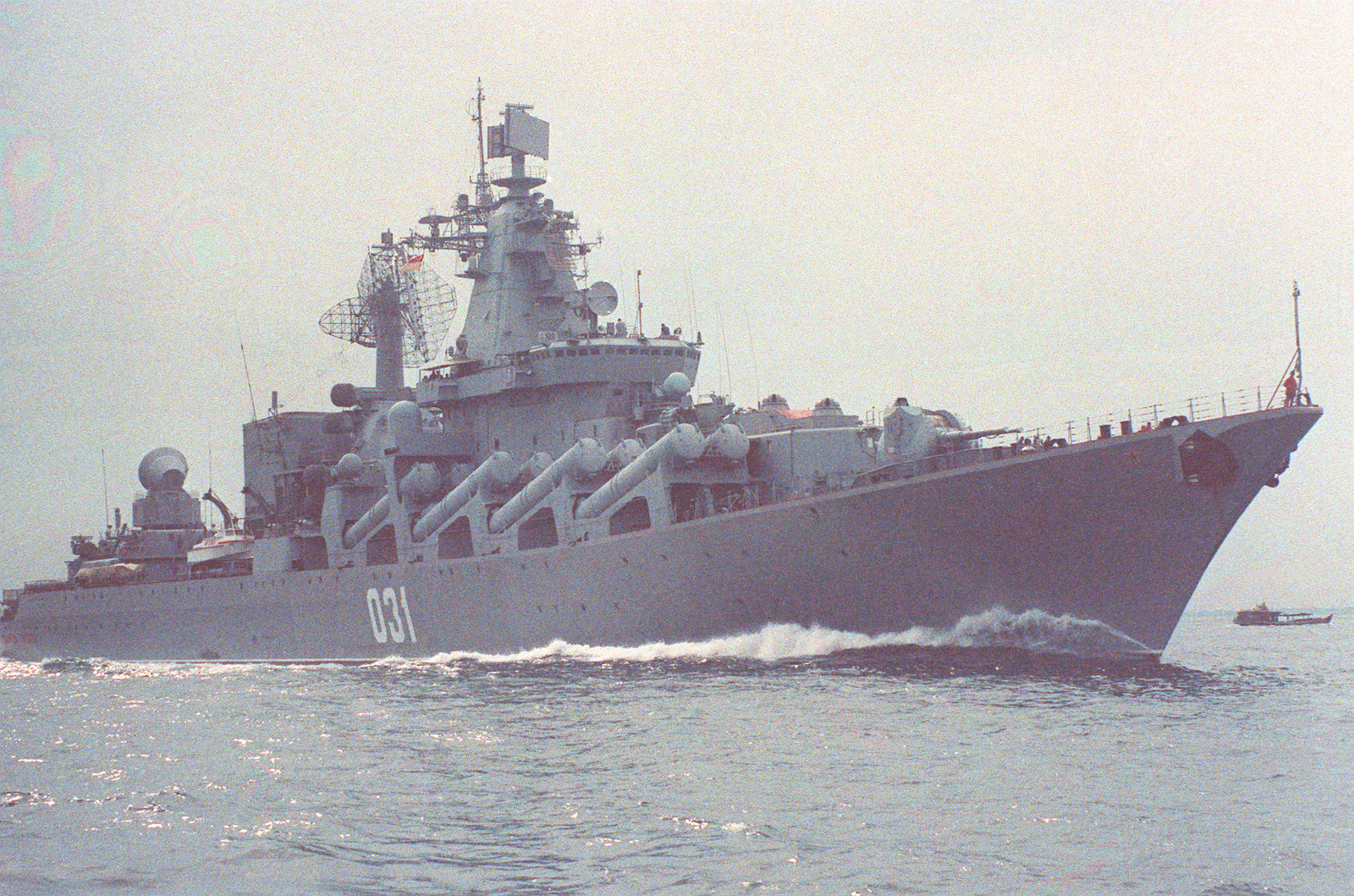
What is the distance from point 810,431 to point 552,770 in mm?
14548

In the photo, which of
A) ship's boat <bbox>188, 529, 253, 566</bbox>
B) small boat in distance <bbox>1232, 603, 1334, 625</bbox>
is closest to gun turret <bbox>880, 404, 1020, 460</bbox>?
ship's boat <bbox>188, 529, 253, 566</bbox>

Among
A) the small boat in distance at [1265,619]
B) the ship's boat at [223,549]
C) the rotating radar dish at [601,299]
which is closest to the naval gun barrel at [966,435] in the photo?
the rotating radar dish at [601,299]

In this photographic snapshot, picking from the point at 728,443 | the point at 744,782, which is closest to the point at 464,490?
the point at 728,443

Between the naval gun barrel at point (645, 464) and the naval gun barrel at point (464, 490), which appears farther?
the naval gun barrel at point (464, 490)

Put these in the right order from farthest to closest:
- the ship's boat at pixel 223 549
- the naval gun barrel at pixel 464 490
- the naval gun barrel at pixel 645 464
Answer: the ship's boat at pixel 223 549, the naval gun barrel at pixel 464 490, the naval gun barrel at pixel 645 464

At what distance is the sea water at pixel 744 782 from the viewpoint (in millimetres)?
10656

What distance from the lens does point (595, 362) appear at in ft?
108

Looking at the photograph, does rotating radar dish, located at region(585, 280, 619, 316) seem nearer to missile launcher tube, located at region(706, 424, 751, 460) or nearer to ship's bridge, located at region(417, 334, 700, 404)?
ship's bridge, located at region(417, 334, 700, 404)

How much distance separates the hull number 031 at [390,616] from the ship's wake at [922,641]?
7.41 meters

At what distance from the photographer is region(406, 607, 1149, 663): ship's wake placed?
2252cm

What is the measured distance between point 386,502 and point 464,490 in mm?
4158

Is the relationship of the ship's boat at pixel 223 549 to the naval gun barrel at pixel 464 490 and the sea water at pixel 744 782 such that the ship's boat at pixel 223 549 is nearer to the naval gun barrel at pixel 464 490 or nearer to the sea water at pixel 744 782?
the naval gun barrel at pixel 464 490

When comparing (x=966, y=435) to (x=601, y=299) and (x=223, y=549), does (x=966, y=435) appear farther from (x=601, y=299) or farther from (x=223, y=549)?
(x=223, y=549)

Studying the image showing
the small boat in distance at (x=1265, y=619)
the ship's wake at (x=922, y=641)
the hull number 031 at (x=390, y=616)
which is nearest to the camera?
the ship's wake at (x=922, y=641)
